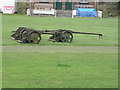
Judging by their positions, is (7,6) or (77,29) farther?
(7,6)

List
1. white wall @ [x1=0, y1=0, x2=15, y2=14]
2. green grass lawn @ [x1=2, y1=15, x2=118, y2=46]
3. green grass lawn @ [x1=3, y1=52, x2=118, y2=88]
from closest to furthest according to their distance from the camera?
green grass lawn @ [x1=3, y1=52, x2=118, y2=88], green grass lawn @ [x1=2, y1=15, x2=118, y2=46], white wall @ [x1=0, y1=0, x2=15, y2=14]

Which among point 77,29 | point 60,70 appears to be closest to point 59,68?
point 60,70

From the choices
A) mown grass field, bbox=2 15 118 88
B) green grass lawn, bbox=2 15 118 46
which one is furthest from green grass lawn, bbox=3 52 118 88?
green grass lawn, bbox=2 15 118 46

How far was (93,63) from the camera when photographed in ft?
34.9

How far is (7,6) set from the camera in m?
71.8

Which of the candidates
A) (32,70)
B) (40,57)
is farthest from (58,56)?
(32,70)

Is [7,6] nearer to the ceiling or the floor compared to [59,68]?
nearer to the ceiling

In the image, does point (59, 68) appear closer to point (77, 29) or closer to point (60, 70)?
point (60, 70)

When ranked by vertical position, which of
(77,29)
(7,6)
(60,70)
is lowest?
(60,70)

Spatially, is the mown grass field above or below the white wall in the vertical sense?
below

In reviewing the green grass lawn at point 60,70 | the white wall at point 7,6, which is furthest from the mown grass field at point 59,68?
the white wall at point 7,6

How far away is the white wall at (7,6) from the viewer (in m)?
70.9

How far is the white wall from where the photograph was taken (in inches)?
2790

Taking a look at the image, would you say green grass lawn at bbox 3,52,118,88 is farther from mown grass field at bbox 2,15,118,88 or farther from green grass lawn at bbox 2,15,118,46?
green grass lawn at bbox 2,15,118,46
